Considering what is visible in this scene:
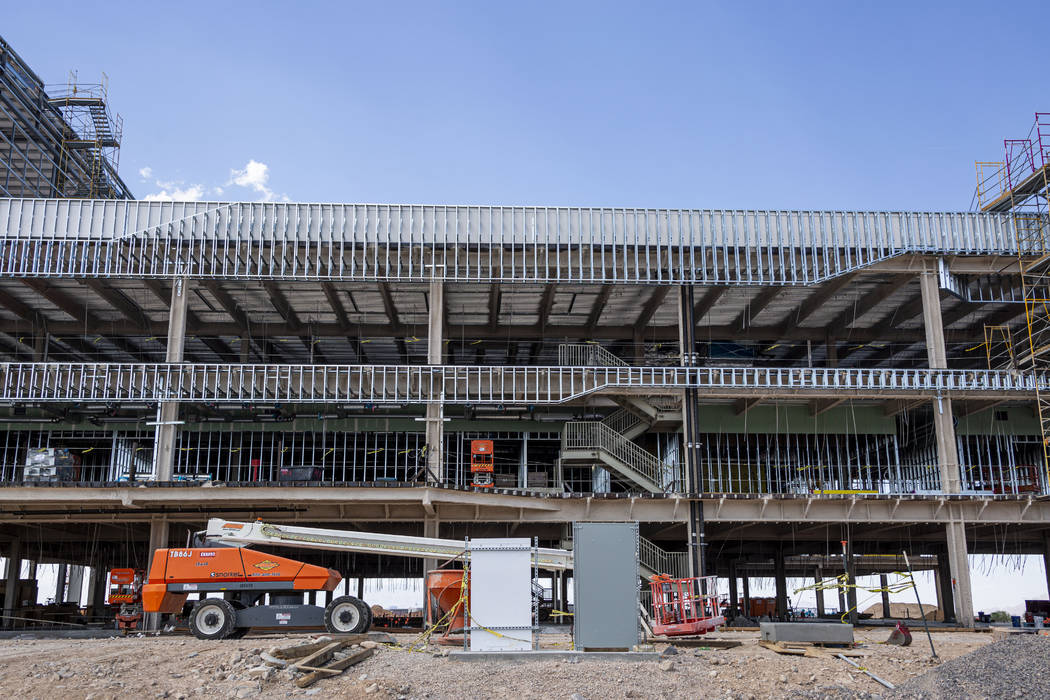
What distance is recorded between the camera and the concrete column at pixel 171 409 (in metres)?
31.1

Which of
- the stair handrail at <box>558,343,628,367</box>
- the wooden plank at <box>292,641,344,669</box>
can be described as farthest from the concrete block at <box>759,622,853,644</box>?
the stair handrail at <box>558,343,628,367</box>

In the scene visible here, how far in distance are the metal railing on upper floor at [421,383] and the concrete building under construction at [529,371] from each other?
13 cm

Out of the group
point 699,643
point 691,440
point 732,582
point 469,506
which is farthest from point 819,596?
point 699,643

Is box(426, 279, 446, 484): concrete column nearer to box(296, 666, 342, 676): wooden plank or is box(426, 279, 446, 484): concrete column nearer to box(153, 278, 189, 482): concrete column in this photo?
box(153, 278, 189, 482): concrete column

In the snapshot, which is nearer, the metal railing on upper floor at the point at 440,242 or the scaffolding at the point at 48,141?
the metal railing on upper floor at the point at 440,242

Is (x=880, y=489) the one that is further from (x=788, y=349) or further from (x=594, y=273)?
(x=594, y=273)

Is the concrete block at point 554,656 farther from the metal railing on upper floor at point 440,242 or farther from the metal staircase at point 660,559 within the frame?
the metal railing on upper floor at point 440,242

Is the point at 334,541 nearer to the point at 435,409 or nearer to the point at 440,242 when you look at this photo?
the point at 435,409

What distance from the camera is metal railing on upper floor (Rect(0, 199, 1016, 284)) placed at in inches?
1271

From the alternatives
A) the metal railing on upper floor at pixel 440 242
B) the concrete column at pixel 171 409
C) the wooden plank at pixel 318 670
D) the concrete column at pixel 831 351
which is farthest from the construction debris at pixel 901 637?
the concrete column at pixel 171 409

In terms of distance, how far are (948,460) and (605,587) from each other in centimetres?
1934

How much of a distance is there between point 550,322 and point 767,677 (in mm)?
24020

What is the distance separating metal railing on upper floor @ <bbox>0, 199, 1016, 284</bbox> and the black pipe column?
1.37 meters

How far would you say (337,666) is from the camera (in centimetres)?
1678
